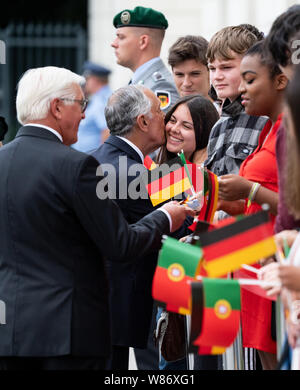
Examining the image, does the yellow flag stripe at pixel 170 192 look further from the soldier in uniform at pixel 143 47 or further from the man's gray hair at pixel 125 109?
the soldier in uniform at pixel 143 47

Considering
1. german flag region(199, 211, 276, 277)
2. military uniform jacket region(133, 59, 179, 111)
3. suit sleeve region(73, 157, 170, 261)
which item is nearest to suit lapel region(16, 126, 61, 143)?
suit sleeve region(73, 157, 170, 261)

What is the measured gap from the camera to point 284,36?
377 centimetres

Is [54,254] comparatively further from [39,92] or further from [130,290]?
[130,290]

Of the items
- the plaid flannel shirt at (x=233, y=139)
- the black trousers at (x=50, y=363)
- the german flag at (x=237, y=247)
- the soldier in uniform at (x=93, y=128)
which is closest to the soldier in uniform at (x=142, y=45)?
the plaid flannel shirt at (x=233, y=139)

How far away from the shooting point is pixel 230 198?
3.93 metres

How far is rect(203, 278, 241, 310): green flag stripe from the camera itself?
315 cm

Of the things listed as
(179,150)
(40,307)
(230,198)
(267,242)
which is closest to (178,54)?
(179,150)

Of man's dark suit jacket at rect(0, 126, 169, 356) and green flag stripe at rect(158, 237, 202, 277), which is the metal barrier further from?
green flag stripe at rect(158, 237, 202, 277)

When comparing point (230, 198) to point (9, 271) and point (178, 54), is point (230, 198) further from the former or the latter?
point (178, 54)

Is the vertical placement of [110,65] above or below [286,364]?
above

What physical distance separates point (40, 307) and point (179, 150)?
1.65 metres

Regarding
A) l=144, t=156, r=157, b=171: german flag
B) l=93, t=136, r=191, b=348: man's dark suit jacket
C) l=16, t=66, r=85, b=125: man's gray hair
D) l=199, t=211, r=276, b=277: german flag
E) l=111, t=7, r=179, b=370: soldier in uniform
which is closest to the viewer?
l=199, t=211, r=276, b=277: german flag

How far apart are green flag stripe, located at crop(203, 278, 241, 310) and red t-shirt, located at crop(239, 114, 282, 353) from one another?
0.87m

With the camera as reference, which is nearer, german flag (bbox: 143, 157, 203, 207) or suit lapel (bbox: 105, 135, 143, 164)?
german flag (bbox: 143, 157, 203, 207)
